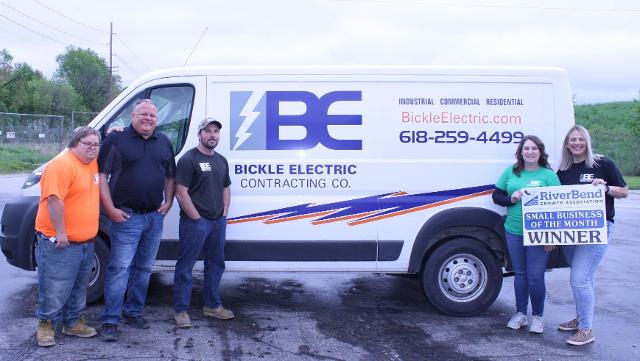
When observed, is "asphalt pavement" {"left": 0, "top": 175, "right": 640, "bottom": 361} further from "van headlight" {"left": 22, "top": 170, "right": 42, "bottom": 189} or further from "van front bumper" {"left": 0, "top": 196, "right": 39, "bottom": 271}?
"van headlight" {"left": 22, "top": 170, "right": 42, "bottom": 189}

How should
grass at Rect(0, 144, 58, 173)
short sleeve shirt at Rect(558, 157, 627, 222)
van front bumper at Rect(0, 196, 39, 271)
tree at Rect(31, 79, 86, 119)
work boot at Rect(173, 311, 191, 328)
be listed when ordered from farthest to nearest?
tree at Rect(31, 79, 86, 119) → grass at Rect(0, 144, 58, 173) → van front bumper at Rect(0, 196, 39, 271) → work boot at Rect(173, 311, 191, 328) → short sleeve shirt at Rect(558, 157, 627, 222)

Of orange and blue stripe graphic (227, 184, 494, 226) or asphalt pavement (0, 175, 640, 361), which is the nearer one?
asphalt pavement (0, 175, 640, 361)

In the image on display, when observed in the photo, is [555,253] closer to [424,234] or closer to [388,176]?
[424,234]

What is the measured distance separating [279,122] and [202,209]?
1.10 meters

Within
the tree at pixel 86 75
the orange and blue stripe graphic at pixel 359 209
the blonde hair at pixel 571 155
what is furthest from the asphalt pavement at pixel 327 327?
the tree at pixel 86 75

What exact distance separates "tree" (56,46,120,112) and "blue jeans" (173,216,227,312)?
7828 cm

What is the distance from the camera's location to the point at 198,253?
5582 mm

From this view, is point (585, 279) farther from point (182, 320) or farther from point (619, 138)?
point (619, 138)

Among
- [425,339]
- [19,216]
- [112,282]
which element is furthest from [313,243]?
[19,216]

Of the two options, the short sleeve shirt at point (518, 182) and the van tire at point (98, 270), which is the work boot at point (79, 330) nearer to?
the van tire at point (98, 270)

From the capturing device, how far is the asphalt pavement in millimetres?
5039

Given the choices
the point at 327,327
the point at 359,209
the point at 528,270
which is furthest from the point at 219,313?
the point at 528,270

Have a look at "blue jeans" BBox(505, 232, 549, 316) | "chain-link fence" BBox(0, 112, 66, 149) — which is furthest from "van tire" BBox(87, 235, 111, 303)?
"chain-link fence" BBox(0, 112, 66, 149)

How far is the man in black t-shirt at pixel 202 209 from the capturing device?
5367 millimetres
